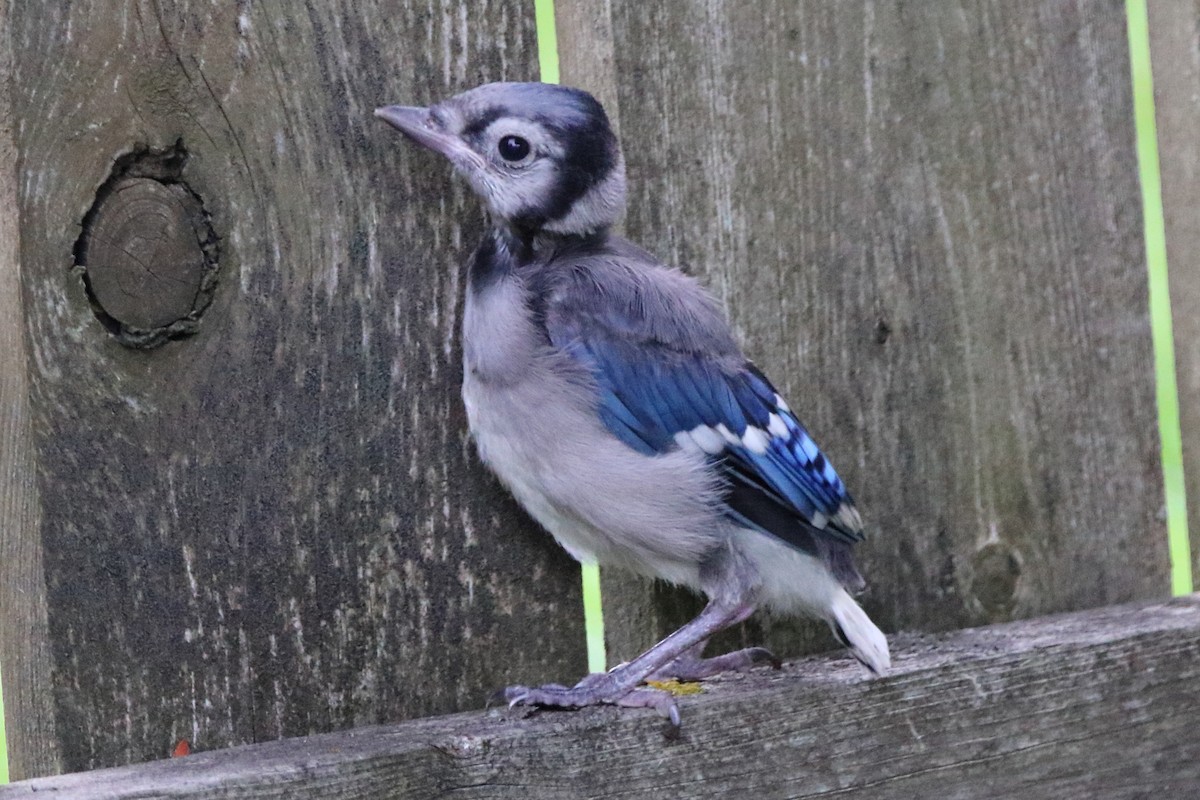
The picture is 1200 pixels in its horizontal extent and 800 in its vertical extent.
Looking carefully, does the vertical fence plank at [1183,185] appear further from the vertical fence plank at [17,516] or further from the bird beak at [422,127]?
the vertical fence plank at [17,516]

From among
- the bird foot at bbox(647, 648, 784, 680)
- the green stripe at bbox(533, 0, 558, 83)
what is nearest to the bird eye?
the green stripe at bbox(533, 0, 558, 83)

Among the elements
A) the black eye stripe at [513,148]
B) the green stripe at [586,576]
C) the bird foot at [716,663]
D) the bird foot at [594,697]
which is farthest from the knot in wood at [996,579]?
the black eye stripe at [513,148]

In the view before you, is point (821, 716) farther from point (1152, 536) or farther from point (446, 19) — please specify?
point (446, 19)

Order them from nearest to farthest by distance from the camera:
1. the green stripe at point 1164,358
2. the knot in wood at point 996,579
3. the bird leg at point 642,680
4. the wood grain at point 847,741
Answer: the wood grain at point 847,741 < the bird leg at point 642,680 < the knot in wood at point 996,579 < the green stripe at point 1164,358

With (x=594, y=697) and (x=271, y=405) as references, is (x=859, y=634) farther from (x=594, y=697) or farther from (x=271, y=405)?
(x=271, y=405)

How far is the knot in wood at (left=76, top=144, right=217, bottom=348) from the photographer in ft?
6.29

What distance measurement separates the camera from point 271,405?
80.4 inches

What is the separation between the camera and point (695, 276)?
7.57 feet

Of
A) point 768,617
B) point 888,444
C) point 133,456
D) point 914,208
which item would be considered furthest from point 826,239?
point 133,456

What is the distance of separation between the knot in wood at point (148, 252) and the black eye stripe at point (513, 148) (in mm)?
425

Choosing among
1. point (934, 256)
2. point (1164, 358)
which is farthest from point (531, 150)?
point (1164, 358)

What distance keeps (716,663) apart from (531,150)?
805 mm

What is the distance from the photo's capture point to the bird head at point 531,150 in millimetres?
2094

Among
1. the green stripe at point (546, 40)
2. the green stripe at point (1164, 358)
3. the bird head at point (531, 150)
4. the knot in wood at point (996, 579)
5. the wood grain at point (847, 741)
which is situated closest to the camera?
the wood grain at point (847, 741)
